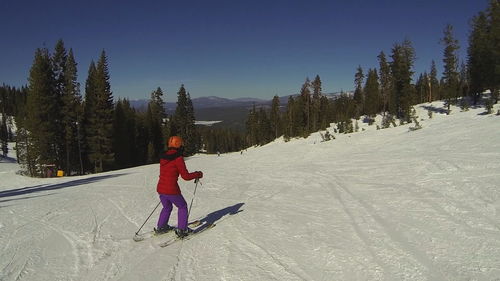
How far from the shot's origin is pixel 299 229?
300 inches

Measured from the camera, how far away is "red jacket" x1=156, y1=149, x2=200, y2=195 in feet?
23.7

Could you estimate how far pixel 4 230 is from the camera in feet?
28.0

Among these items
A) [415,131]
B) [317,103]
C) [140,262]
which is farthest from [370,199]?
[317,103]

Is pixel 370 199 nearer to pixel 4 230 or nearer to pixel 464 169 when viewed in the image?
pixel 464 169

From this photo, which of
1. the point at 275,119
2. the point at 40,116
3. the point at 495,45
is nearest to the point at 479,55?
the point at 495,45

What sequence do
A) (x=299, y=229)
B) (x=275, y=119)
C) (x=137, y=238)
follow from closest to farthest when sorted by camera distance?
1. (x=137, y=238)
2. (x=299, y=229)
3. (x=275, y=119)

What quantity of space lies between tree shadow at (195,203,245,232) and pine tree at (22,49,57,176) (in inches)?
1329

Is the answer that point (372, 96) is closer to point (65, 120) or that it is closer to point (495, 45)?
point (495, 45)

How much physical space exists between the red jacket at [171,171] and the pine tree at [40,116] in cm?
3560

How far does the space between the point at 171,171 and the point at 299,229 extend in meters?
3.03

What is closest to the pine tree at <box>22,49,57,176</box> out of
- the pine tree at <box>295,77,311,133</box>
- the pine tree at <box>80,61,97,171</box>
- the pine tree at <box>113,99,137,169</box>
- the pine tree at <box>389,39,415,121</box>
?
the pine tree at <box>80,61,97,171</box>

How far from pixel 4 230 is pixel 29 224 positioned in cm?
62

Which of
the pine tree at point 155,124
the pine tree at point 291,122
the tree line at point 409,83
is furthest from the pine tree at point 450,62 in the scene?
the pine tree at point 155,124

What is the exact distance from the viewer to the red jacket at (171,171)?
723 centimetres
